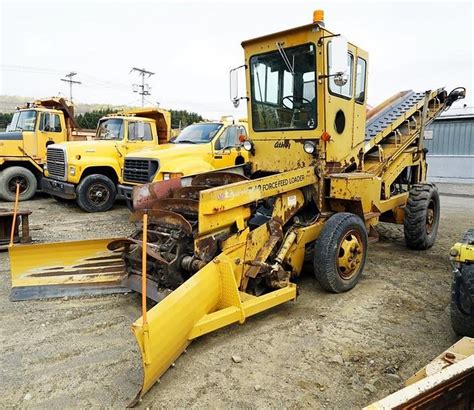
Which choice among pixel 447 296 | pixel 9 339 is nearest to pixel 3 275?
pixel 9 339

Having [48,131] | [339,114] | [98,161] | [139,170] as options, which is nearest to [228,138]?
[139,170]

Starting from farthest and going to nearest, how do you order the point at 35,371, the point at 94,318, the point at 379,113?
the point at 379,113 → the point at 94,318 → the point at 35,371

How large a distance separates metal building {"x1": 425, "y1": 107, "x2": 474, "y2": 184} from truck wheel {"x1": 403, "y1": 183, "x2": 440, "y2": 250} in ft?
40.9

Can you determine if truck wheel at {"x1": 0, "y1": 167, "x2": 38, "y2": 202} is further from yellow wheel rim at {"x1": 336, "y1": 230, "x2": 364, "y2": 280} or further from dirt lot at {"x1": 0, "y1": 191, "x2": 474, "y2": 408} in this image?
yellow wheel rim at {"x1": 336, "y1": 230, "x2": 364, "y2": 280}

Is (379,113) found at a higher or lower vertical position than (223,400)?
higher

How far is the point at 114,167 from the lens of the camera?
10406 millimetres

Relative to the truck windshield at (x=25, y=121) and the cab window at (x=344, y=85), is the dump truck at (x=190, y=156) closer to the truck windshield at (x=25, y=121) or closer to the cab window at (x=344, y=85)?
the cab window at (x=344, y=85)

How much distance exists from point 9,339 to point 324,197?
372 cm

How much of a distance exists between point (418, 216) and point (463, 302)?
3120 millimetres

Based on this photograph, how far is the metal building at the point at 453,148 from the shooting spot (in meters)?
18.0

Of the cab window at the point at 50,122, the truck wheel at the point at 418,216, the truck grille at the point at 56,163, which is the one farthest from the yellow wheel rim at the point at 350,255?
the cab window at the point at 50,122

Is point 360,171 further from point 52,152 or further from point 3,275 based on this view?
point 52,152

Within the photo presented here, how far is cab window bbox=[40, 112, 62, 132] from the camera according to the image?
1219 cm

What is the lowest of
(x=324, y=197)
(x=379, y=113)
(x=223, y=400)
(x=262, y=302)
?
(x=223, y=400)
